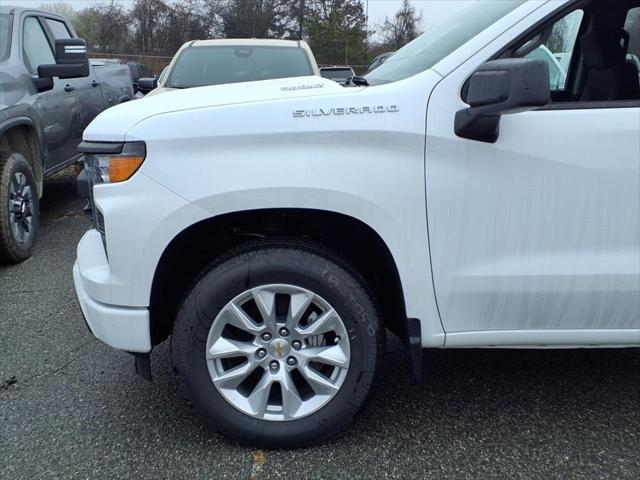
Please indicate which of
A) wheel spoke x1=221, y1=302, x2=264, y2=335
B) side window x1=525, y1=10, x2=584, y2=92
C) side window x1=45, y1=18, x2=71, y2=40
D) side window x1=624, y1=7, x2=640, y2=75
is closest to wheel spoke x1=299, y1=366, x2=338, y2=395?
wheel spoke x1=221, y1=302, x2=264, y2=335

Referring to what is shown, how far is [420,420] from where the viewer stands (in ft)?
9.04

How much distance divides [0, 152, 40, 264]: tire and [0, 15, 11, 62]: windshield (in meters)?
0.93

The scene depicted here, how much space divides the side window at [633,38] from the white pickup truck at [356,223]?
2.61 ft

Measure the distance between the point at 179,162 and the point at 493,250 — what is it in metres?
1.23

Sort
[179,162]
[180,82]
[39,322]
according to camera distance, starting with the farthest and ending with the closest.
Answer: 1. [180,82]
2. [39,322]
3. [179,162]

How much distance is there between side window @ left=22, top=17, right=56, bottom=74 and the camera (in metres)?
5.45

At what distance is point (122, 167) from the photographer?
7.59ft

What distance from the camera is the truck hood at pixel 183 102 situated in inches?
92.5

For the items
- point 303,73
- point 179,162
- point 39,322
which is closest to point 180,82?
point 303,73

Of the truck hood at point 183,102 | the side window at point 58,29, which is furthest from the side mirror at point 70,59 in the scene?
the truck hood at point 183,102

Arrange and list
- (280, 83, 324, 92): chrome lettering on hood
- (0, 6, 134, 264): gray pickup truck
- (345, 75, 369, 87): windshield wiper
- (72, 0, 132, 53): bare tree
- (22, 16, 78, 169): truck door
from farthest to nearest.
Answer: (72, 0, 132, 53): bare tree → (22, 16, 78, 169): truck door → (0, 6, 134, 264): gray pickup truck → (345, 75, 369, 87): windshield wiper → (280, 83, 324, 92): chrome lettering on hood

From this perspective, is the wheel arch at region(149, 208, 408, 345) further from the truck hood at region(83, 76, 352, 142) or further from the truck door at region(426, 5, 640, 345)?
the truck hood at region(83, 76, 352, 142)

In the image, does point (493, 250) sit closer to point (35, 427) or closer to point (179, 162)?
point (179, 162)

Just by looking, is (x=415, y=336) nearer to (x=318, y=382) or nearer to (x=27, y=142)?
(x=318, y=382)
